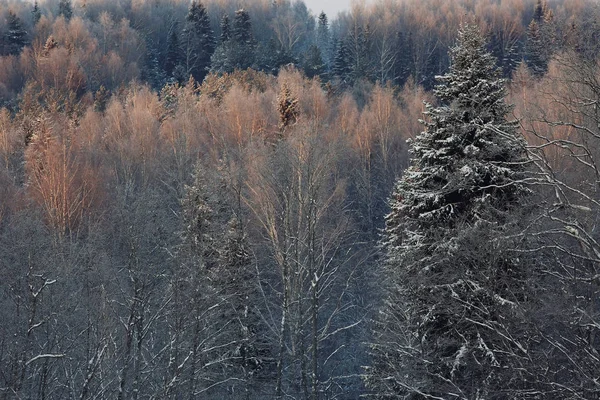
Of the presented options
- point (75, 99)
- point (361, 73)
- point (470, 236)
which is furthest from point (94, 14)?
point (470, 236)

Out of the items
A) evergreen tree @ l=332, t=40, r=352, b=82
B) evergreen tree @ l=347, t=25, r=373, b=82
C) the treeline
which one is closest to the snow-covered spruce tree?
the treeline

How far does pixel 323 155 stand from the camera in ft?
53.3

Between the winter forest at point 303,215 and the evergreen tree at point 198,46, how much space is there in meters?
0.23

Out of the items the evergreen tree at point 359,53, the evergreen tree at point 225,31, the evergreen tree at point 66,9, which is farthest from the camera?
the evergreen tree at point 66,9

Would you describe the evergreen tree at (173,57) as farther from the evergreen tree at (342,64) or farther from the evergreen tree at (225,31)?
the evergreen tree at (342,64)

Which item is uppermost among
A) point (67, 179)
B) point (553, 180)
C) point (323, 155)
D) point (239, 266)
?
point (553, 180)

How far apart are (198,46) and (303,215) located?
4340cm

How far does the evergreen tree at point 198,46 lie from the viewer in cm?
5438

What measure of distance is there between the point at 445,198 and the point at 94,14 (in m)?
67.6

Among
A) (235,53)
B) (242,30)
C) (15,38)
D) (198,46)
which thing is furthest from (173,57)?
(15,38)

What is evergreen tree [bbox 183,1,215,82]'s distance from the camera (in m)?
54.4

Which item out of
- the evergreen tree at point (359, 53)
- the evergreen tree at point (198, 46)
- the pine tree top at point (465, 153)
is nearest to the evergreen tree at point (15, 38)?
the evergreen tree at point (198, 46)

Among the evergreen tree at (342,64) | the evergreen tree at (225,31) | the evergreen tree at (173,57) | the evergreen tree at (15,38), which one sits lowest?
the evergreen tree at (342,64)

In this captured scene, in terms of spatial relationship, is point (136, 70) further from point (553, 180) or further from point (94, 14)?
point (553, 180)
